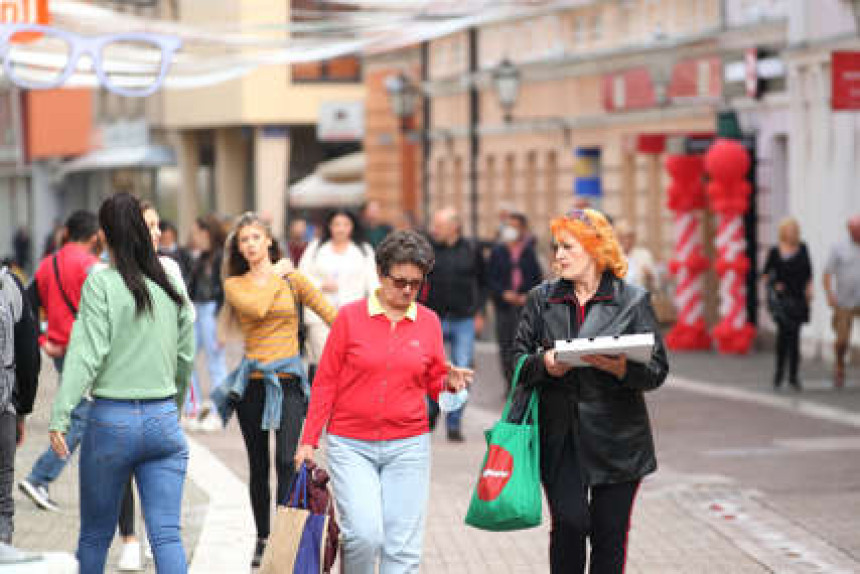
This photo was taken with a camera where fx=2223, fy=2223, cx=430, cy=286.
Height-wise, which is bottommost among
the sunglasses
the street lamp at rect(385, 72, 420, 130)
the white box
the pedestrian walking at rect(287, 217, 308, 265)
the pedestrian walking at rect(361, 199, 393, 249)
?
the pedestrian walking at rect(287, 217, 308, 265)

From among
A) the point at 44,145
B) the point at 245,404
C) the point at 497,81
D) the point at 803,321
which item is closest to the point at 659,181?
the point at 497,81

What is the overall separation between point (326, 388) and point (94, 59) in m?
8.10

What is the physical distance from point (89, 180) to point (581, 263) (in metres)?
70.4

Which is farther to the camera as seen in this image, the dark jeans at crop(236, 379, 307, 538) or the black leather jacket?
the dark jeans at crop(236, 379, 307, 538)

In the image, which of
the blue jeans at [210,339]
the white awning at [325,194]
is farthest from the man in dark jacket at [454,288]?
the white awning at [325,194]

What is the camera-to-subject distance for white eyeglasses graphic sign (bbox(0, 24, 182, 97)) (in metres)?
15.3

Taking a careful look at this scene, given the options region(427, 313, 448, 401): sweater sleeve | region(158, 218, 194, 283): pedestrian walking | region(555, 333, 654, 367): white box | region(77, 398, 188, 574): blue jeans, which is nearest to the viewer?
region(555, 333, 654, 367): white box

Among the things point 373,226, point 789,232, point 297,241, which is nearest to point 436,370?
point 789,232

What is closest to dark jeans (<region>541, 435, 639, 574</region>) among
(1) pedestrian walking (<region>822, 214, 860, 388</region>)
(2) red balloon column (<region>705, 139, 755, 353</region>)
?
(1) pedestrian walking (<region>822, 214, 860, 388</region>)

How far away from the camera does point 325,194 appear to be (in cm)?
5141

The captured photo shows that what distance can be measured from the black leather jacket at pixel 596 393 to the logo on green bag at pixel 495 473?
18 centimetres

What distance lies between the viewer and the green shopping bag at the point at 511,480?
295 inches

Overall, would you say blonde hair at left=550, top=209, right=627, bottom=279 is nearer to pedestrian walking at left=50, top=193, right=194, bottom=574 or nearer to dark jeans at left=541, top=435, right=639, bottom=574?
dark jeans at left=541, top=435, right=639, bottom=574

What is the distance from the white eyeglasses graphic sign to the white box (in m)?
7.61
